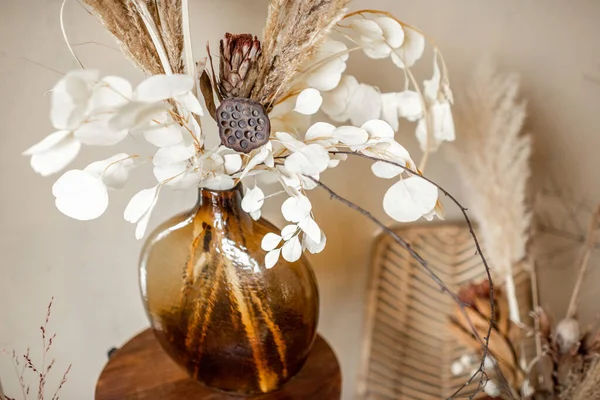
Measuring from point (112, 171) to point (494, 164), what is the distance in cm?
79

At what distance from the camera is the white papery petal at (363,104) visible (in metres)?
0.84

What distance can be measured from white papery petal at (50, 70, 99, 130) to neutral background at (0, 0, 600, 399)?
0.38m

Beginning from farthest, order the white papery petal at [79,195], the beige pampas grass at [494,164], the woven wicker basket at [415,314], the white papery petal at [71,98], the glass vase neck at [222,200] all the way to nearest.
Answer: the woven wicker basket at [415,314], the beige pampas grass at [494,164], the glass vase neck at [222,200], the white papery petal at [79,195], the white papery petal at [71,98]

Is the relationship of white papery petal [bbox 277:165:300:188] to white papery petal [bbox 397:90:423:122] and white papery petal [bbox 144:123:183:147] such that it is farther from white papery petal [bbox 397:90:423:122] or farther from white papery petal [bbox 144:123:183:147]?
white papery petal [bbox 397:90:423:122]

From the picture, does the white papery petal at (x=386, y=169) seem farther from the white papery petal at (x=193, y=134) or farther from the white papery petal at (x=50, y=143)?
the white papery petal at (x=50, y=143)

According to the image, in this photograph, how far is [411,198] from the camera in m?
0.68

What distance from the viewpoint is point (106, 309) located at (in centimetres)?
106

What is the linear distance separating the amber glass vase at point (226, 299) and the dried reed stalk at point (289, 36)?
0.56 ft

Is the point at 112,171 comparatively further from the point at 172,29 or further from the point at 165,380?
the point at 165,380

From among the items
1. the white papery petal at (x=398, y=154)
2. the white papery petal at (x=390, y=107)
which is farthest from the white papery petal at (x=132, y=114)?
the white papery petal at (x=390, y=107)

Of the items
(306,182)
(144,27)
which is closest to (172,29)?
(144,27)

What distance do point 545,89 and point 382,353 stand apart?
0.73 metres

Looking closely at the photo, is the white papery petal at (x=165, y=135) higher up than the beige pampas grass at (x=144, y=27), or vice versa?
the beige pampas grass at (x=144, y=27)

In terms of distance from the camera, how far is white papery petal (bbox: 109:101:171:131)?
1.75 feet
